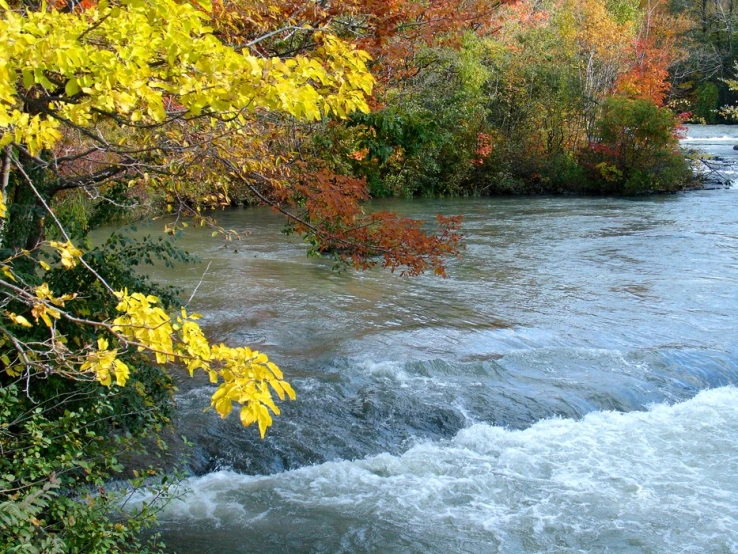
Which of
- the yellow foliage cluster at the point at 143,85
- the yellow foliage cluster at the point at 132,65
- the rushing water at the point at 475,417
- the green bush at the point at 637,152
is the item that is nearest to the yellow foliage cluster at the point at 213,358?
the yellow foliage cluster at the point at 143,85

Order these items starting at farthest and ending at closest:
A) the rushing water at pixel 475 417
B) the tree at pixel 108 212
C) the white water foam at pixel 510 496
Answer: the rushing water at pixel 475 417, the white water foam at pixel 510 496, the tree at pixel 108 212

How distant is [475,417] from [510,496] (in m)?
1.40

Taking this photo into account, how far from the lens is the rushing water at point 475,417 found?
5676 millimetres

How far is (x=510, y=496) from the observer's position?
6.10 metres

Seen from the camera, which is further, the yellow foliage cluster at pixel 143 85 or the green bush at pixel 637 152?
the green bush at pixel 637 152

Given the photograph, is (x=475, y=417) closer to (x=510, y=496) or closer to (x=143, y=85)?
(x=510, y=496)

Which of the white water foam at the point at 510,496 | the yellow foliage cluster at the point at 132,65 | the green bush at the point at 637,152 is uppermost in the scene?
the yellow foliage cluster at the point at 132,65

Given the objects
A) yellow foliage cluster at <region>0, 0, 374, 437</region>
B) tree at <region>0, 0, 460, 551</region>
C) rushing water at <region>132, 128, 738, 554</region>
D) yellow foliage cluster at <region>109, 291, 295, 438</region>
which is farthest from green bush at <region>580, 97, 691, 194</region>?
yellow foliage cluster at <region>109, 291, 295, 438</region>

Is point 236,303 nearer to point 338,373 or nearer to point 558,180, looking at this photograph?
point 338,373

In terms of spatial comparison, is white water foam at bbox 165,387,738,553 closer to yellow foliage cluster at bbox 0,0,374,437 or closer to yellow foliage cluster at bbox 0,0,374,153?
yellow foliage cluster at bbox 0,0,374,437

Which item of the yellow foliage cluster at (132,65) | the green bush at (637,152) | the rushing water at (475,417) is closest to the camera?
the yellow foliage cluster at (132,65)

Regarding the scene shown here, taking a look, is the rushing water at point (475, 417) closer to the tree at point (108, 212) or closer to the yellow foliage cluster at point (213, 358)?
the tree at point (108, 212)

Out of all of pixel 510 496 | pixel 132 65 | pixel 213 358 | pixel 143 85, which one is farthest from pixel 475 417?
pixel 132 65

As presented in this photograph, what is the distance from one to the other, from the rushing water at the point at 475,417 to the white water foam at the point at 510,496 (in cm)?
2
